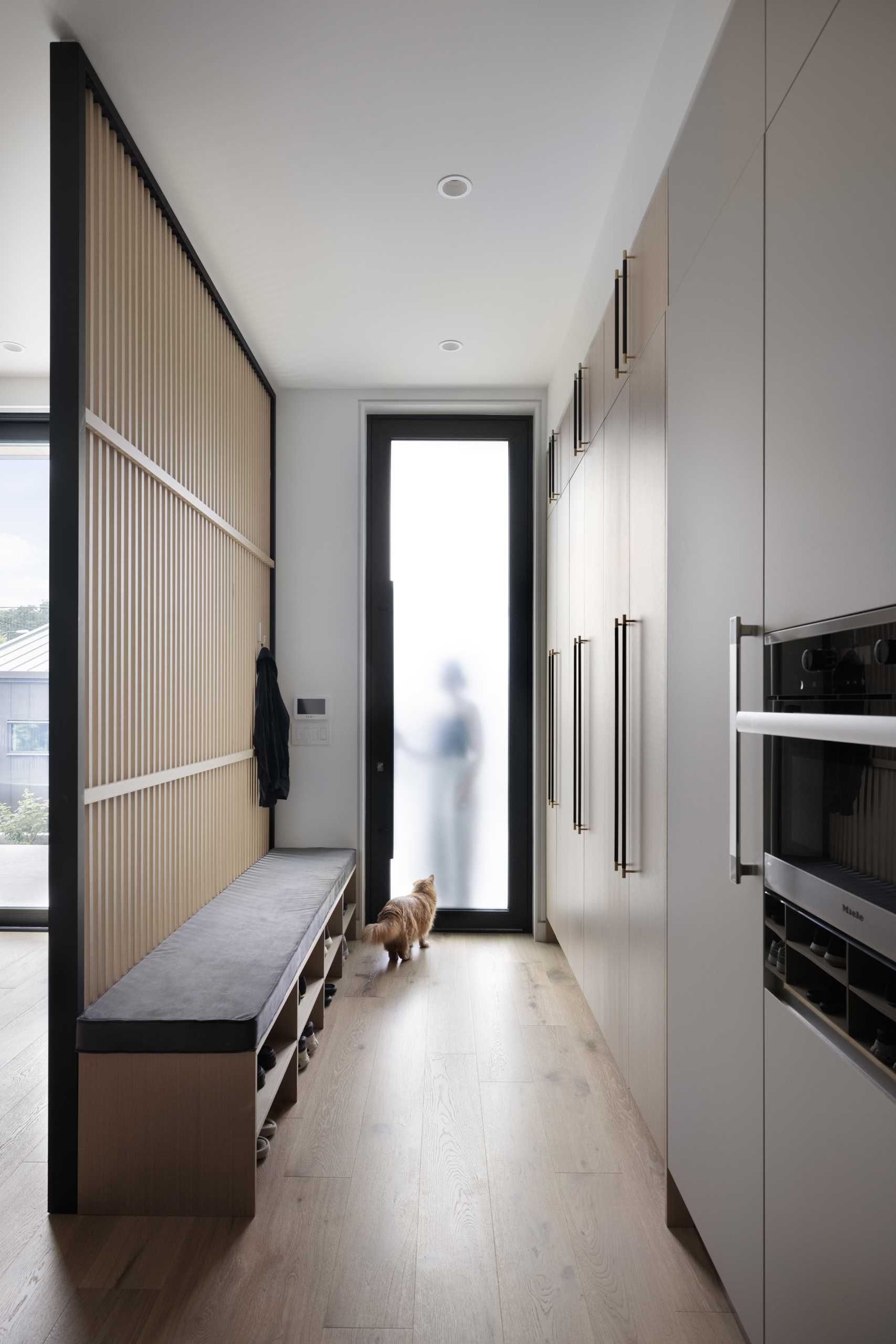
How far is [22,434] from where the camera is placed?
4.55 m

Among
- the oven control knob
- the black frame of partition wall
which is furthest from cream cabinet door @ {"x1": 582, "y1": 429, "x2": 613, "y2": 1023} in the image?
the black frame of partition wall

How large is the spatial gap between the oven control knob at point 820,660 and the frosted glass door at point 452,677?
334 centimetres

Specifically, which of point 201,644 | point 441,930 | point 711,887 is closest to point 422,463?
point 201,644

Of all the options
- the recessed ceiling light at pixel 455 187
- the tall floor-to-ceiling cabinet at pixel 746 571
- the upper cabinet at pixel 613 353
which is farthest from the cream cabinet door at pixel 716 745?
the recessed ceiling light at pixel 455 187

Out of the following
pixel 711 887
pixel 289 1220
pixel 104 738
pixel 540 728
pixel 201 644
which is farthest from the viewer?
pixel 540 728

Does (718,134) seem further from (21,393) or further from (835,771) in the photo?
(21,393)

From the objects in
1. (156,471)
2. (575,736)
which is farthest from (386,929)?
(156,471)

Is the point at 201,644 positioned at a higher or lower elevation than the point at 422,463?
lower

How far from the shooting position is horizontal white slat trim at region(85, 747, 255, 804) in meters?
2.19

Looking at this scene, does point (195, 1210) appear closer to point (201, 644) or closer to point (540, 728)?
point (201, 644)

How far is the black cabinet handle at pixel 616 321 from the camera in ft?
7.87

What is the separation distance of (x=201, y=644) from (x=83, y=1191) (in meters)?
1.80

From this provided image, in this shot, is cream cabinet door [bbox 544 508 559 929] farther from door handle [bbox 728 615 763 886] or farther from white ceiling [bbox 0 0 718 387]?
door handle [bbox 728 615 763 886]

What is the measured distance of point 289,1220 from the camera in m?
1.97
